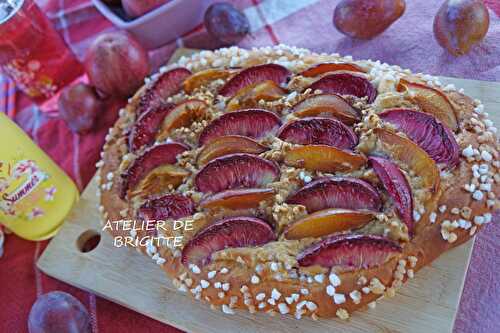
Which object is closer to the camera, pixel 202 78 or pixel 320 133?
pixel 320 133

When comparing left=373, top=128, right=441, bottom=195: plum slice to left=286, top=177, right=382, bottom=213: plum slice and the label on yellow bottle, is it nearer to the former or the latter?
left=286, top=177, right=382, bottom=213: plum slice

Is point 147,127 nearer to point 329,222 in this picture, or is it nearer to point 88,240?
point 88,240

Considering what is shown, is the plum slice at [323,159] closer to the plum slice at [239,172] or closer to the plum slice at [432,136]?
the plum slice at [239,172]

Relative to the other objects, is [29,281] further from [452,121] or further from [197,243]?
[452,121]

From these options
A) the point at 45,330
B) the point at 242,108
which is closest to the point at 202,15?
the point at 242,108

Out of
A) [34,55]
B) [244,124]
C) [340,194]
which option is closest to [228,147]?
[244,124]

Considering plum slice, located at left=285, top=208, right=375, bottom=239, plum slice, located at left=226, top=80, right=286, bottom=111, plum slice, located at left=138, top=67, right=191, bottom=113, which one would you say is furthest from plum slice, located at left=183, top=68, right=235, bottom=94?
plum slice, located at left=285, top=208, right=375, bottom=239

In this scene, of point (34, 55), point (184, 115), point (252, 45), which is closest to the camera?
point (184, 115)

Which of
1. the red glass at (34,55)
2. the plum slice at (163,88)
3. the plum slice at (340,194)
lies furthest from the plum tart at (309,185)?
the red glass at (34,55)
